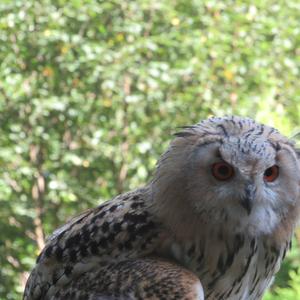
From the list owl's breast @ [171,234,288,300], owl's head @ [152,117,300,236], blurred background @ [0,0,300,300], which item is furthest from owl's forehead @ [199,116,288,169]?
blurred background @ [0,0,300,300]

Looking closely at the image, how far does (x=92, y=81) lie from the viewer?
4.79 metres

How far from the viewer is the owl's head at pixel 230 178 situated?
2.00 metres

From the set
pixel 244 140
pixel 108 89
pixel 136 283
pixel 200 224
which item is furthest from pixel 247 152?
pixel 108 89

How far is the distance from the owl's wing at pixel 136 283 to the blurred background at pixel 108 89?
8.78 feet

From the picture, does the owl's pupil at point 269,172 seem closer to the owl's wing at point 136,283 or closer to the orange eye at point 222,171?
the orange eye at point 222,171

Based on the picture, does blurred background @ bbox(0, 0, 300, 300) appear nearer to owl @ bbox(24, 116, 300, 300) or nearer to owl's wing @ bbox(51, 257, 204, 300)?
owl @ bbox(24, 116, 300, 300)

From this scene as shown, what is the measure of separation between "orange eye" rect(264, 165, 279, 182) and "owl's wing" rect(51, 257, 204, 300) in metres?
0.33

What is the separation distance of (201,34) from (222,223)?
2.95 metres

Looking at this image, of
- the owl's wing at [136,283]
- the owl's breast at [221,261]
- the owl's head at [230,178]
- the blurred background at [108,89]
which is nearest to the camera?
the owl's wing at [136,283]

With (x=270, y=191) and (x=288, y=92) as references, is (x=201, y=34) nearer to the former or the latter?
(x=288, y=92)

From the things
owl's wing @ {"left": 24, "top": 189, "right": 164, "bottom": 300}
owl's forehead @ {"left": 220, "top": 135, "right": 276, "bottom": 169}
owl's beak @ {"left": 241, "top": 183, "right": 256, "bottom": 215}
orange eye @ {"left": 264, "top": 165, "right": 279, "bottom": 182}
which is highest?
owl's forehead @ {"left": 220, "top": 135, "right": 276, "bottom": 169}

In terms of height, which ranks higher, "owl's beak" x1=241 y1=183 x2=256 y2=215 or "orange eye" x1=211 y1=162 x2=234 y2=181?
"orange eye" x1=211 y1=162 x2=234 y2=181

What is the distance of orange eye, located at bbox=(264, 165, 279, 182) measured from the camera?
6.70 feet

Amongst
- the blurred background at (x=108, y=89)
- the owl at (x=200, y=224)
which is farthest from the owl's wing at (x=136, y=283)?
the blurred background at (x=108, y=89)
